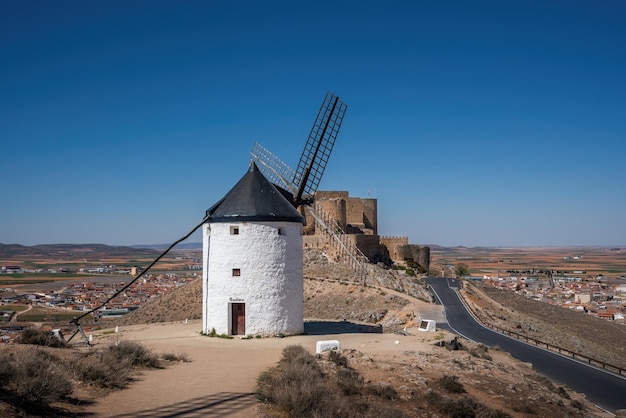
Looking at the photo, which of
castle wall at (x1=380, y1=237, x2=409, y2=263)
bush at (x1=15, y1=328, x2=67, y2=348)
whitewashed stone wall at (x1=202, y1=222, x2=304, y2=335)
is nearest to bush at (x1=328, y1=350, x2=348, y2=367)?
whitewashed stone wall at (x1=202, y1=222, x2=304, y2=335)

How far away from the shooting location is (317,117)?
27.2 metres

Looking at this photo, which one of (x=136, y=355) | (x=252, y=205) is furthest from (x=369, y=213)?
(x=136, y=355)

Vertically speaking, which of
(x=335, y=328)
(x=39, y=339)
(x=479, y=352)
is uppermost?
(x=39, y=339)

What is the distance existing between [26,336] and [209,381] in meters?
5.99

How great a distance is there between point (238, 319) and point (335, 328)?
4.70 metres

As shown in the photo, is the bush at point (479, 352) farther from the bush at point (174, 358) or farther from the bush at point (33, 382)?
the bush at point (33, 382)

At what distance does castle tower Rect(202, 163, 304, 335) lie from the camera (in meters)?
18.5

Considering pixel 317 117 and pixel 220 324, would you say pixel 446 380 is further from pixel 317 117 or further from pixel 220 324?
pixel 317 117

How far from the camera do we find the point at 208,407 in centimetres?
992

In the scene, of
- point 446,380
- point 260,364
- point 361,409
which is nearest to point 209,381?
point 260,364

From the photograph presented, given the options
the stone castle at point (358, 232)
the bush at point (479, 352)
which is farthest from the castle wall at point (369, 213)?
the bush at point (479, 352)

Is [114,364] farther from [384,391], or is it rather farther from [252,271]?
[252,271]

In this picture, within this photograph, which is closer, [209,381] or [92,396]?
[92,396]

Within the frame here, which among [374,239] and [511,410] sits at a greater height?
[374,239]
